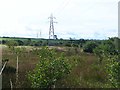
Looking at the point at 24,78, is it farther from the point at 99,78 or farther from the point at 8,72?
the point at 99,78

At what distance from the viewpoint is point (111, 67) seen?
42.8ft

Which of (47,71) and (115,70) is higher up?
(115,70)

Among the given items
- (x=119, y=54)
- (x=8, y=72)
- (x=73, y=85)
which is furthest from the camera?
(x=8, y=72)

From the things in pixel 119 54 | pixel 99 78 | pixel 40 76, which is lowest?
pixel 99 78

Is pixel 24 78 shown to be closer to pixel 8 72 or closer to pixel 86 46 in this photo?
pixel 8 72

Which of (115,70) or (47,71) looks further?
(47,71)

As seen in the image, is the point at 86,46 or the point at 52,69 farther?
the point at 86,46

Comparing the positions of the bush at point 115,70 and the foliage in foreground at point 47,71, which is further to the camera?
the foliage in foreground at point 47,71

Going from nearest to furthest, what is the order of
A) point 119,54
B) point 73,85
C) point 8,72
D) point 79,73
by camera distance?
point 119,54 → point 73,85 → point 8,72 → point 79,73

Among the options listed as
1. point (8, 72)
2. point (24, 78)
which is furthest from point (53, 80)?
point (8, 72)

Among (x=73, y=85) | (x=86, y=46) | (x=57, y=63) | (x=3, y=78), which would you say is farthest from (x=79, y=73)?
(x=86, y=46)

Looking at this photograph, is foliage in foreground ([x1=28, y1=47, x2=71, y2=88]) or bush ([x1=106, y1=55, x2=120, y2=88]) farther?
foliage in foreground ([x1=28, y1=47, x2=71, y2=88])

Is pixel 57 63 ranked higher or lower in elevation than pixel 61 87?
higher

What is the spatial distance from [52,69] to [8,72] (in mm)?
9027
